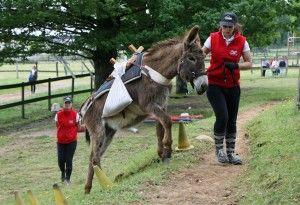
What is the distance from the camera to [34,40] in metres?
19.7

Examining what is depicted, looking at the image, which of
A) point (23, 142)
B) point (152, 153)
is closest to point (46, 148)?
point (23, 142)

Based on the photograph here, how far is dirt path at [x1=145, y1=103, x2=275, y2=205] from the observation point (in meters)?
6.25

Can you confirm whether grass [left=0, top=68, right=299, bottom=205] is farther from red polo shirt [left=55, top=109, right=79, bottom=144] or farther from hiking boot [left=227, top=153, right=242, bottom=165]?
red polo shirt [left=55, top=109, right=79, bottom=144]

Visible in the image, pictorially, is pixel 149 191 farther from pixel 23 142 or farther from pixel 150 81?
pixel 23 142

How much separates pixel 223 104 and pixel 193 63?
759 mm

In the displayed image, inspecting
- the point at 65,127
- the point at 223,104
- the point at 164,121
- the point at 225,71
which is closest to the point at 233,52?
the point at 225,71

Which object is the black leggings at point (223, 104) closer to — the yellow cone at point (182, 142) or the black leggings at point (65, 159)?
the yellow cone at point (182, 142)

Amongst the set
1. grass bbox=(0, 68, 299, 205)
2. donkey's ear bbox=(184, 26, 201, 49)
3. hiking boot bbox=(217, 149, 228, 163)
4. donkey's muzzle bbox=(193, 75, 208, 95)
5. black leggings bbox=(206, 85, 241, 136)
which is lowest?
grass bbox=(0, 68, 299, 205)

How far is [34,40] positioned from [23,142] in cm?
492

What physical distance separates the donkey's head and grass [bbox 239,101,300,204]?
131cm

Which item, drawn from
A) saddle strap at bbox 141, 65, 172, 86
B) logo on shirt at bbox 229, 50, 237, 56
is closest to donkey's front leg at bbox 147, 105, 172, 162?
saddle strap at bbox 141, 65, 172, 86

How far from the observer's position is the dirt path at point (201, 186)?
625 centimetres

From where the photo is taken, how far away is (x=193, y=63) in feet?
24.1

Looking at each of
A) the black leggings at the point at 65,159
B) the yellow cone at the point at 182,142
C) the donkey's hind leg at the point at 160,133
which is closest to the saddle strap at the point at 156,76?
the donkey's hind leg at the point at 160,133
